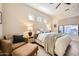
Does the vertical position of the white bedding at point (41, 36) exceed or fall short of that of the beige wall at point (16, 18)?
it falls short

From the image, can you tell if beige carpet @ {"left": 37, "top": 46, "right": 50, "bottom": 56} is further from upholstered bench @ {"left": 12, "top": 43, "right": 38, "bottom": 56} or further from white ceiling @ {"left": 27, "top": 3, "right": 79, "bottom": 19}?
white ceiling @ {"left": 27, "top": 3, "right": 79, "bottom": 19}

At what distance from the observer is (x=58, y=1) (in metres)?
1.81

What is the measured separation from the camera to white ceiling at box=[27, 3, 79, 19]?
1.80 m

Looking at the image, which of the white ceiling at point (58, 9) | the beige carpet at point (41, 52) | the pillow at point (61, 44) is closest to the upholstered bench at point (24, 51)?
the beige carpet at point (41, 52)

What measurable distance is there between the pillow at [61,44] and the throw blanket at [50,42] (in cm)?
7

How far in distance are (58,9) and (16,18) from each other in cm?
85

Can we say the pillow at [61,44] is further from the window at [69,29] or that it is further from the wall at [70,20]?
the wall at [70,20]

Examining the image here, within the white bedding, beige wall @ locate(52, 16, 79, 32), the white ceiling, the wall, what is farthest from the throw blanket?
the white ceiling

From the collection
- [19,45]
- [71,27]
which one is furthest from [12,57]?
[71,27]

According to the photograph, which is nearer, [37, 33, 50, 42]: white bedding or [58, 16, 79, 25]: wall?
[58, 16, 79, 25]: wall

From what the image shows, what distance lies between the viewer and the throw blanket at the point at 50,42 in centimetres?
183

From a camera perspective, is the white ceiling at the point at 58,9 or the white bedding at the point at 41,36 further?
the white bedding at the point at 41,36

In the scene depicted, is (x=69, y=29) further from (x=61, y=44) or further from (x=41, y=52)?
(x=41, y=52)

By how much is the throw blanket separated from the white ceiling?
1.35 ft
